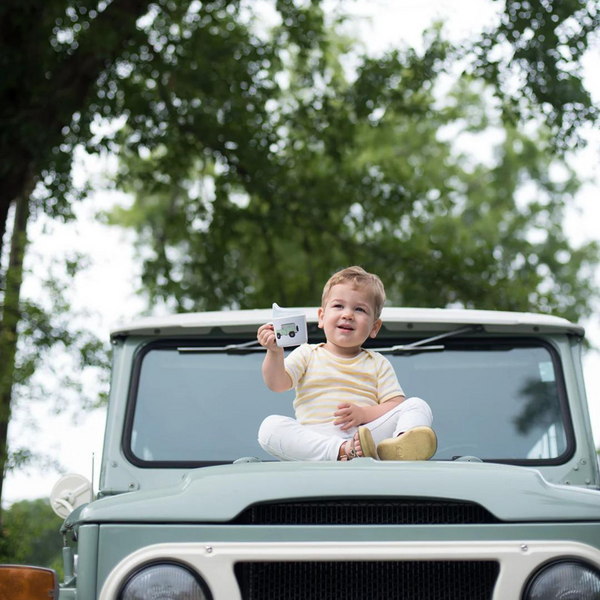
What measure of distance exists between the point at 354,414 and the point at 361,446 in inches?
11.5

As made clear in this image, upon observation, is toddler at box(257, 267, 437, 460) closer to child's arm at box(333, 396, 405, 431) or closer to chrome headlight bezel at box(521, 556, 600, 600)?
child's arm at box(333, 396, 405, 431)

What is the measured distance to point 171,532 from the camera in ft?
8.63

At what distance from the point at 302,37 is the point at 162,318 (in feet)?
30.5

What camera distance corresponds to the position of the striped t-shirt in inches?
143

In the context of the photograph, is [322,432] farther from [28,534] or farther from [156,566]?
[28,534]

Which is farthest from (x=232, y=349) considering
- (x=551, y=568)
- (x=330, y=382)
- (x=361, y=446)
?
(x=551, y=568)

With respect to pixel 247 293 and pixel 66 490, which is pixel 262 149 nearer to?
pixel 247 293

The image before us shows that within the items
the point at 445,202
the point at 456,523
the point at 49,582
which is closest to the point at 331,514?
the point at 456,523

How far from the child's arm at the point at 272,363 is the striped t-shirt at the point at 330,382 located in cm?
7

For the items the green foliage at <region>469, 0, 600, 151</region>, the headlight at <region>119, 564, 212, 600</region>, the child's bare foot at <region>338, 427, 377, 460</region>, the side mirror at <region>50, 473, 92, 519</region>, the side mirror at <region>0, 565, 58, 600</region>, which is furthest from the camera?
the green foliage at <region>469, 0, 600, 151</region>

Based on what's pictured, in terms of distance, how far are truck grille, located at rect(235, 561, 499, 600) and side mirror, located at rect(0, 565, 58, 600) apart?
1.82ft

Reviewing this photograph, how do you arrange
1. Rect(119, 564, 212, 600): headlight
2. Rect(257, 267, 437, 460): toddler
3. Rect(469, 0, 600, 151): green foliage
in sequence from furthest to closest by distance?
Rect(469, 0, 600, 151): green foliage < Rect(257, 267, 437, 460): toddler < Rect(119, 564, 212, 600): headlight

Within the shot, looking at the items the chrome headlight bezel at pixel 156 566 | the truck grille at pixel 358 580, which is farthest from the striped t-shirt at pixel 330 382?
the chrome headlight bezel at pixel 156 566

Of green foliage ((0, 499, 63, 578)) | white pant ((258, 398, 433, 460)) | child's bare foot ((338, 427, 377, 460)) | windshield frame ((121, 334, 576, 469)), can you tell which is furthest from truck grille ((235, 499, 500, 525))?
green foliage ((0, 499, 63, 578))
